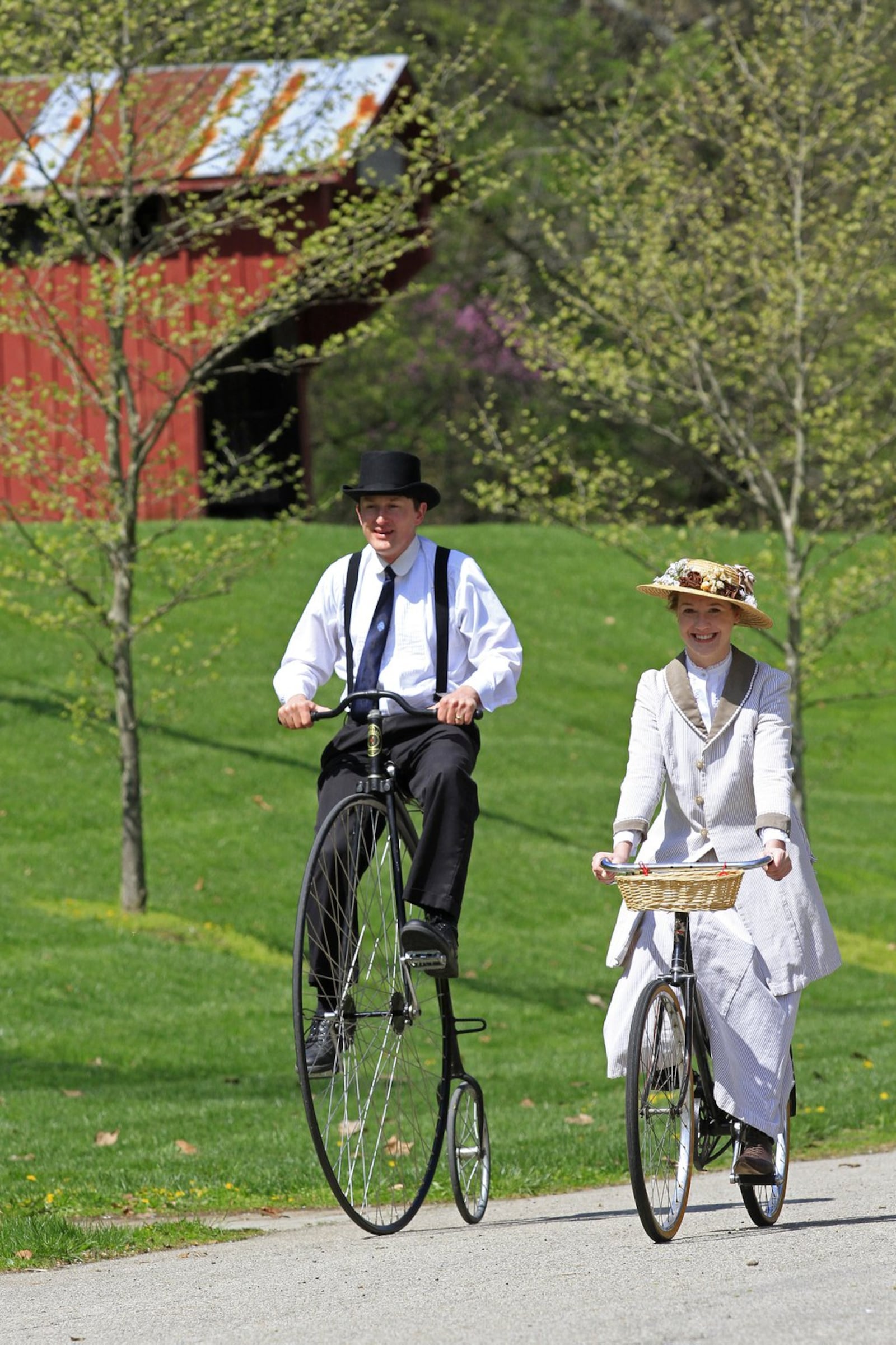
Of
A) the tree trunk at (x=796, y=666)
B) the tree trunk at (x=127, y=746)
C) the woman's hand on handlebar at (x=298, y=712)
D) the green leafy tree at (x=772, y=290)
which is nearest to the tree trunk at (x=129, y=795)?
the tree trunk at (x=127, y=746)

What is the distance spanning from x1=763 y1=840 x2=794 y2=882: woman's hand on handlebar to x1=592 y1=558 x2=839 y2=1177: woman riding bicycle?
212 millimetres

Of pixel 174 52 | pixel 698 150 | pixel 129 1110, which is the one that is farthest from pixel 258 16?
pixel 698 150

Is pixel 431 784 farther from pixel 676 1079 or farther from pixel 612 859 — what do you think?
pixel 676 1079

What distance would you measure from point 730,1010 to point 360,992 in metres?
1.26

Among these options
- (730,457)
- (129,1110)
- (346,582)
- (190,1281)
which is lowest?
(129,1110)

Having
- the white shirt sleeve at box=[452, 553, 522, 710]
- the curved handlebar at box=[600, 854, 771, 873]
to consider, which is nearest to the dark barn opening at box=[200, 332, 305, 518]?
the white shirt sleeve at box=[452, 553, 522, 710]

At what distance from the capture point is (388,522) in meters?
7.09

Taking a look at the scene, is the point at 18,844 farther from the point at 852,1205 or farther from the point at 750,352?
the point at 852,1205

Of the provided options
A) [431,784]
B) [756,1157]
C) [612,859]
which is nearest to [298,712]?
[431,784]

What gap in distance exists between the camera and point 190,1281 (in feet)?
19.4

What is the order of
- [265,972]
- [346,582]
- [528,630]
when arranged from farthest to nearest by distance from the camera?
[528,630], [265,972], [346,582]

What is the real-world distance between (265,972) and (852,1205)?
26.8ft

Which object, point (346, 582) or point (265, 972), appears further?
point (265, 972)

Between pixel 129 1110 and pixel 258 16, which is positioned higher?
pixel 258 16
